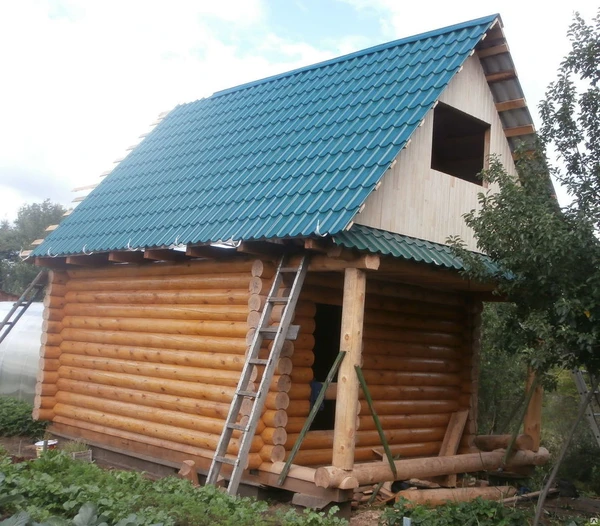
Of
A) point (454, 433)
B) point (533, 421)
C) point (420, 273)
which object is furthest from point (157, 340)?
point (533, 421)

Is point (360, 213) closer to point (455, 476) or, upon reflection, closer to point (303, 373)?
point (303, 373)

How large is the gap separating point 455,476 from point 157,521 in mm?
6216

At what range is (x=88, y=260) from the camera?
44.1 feet

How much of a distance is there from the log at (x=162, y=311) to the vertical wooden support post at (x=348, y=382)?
2.01 m

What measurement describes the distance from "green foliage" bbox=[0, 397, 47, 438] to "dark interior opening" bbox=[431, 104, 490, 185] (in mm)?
9567

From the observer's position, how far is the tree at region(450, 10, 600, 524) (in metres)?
8.12

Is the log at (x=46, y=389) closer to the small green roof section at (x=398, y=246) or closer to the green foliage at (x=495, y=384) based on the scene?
the small green roof section at (x=398, y=246)

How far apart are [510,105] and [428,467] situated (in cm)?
599

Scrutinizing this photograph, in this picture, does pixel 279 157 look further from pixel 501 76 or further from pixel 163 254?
pixel 501 76

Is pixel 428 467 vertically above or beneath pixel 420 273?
beneath

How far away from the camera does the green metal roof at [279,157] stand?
952 centimetres

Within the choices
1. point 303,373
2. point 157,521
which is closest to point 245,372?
point 303,373

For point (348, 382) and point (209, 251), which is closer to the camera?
point (348, 382)

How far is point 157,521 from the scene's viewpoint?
6.39 metres
